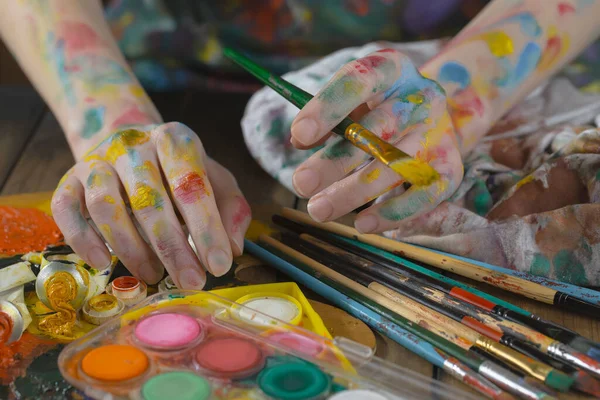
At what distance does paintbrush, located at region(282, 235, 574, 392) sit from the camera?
55 cm

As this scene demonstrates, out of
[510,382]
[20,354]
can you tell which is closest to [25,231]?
[20,354]

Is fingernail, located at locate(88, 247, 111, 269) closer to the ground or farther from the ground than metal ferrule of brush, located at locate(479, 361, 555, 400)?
closer to the ground

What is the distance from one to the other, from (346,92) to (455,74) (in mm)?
265

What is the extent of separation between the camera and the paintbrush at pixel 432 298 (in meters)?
Answer: 0.57

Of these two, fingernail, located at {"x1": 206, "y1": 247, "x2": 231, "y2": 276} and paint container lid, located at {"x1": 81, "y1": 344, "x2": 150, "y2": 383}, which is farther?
fingernail, located at {"x1": 206, "y1": 247, "x2": 231, "y2": 276}

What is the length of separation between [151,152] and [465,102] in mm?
393

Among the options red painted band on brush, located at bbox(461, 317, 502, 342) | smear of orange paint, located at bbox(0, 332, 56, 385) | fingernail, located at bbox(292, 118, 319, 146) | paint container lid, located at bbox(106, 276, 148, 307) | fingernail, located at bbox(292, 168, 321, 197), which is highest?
fingernail, located at bbox(292, 118, 319, 146)

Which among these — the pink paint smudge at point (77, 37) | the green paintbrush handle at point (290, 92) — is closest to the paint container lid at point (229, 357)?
the green paintbrush handle at point (290, 92)

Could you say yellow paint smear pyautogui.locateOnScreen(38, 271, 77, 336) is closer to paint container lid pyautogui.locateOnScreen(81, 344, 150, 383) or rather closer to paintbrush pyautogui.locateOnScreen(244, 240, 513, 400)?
paint container lid pyautogui.locateOnScreen(81, 344, 150, 383)

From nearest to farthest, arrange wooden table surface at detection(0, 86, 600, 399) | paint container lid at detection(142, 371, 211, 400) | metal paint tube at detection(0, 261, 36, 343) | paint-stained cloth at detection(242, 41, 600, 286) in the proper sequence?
paint container lid at detection(142, 371, 211, 400)
metal paint tube at detection(0, 261, 36, 343)
paint-stained cloth at detection(242, 41, 600, 286)
wooden table surface at detection(0, 86, 600, 399)

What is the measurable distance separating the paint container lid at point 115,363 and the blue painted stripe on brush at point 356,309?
0.20 metres

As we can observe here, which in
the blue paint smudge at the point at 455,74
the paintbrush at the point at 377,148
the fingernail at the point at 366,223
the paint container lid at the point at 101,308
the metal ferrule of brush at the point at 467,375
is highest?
the blue paint smudge at the point at 455,74

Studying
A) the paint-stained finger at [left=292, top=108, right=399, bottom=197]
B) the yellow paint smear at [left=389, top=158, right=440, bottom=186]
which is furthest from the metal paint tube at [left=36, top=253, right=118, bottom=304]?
the yellow paint smear at [left=389, top=158, right=440, bottom=186]

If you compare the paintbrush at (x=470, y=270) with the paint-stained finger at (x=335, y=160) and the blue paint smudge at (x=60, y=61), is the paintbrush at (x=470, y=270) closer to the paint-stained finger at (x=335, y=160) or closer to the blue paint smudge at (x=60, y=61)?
the paint-stained finger at (x=335, y=160)
